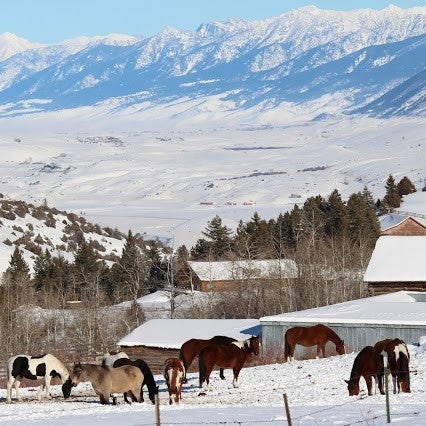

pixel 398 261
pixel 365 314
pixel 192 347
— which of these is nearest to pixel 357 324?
pixel 365 314

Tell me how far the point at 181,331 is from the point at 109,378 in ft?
53.6

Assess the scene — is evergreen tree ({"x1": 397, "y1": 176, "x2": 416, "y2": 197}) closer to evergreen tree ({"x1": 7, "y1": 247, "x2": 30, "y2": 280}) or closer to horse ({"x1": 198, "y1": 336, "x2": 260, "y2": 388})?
evergreen tree ({"x1": 7, "y1": 247, "x2": 30, "y2": 280})

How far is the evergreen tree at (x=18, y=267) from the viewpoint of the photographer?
190 ft

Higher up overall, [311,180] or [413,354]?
[311,180]

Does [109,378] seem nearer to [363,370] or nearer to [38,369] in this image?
[38,369]

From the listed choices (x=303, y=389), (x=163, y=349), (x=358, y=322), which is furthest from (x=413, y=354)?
(x=163, y=349)

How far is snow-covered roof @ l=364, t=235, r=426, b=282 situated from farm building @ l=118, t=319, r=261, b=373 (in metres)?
10.4

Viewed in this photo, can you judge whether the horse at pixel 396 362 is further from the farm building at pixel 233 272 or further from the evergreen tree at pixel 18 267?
the evergreen tree at pixel 18 267

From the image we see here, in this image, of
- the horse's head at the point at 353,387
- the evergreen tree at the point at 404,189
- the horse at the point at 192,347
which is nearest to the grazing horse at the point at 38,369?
the horse at the point at 192,347

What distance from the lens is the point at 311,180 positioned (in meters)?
177

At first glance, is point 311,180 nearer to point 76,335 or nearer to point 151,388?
point 76,335

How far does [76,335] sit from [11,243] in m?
20.7

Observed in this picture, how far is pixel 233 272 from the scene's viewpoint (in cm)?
5897

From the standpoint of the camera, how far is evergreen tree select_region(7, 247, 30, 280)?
57.8 meters
